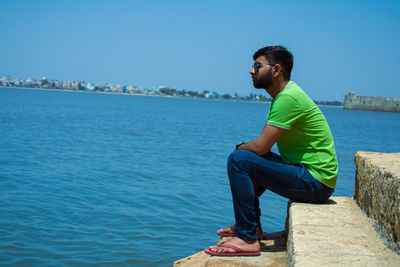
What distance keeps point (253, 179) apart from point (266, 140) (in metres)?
0.38

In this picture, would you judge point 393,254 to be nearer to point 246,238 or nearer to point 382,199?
point 382,199

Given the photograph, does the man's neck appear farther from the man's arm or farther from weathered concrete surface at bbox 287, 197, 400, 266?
weathered concrete surface at bbox 287, 197, 400, 266

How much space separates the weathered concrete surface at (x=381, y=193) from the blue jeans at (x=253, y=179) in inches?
16.8

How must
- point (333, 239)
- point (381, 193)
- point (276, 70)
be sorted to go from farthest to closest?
point (276, 70)
point (381, 193)
point (333, 239)

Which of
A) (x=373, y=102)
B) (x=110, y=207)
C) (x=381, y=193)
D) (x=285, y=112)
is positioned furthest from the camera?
(x=373, y=102)

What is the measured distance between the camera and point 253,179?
3.67 metres

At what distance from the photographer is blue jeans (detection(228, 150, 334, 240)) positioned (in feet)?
11.7

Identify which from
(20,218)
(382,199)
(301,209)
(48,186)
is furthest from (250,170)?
(48,186)

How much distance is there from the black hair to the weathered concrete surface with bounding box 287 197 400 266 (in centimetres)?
121

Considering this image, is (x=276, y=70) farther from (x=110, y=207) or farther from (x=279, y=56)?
(x=110, y=207)

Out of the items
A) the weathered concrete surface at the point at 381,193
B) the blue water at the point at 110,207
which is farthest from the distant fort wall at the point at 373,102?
the weathered concrete surface at the point at 381,193

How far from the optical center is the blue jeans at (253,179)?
3.57 meters

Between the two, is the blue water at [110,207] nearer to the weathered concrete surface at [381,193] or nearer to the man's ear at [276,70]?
the weathered concrete surface at [381,193]

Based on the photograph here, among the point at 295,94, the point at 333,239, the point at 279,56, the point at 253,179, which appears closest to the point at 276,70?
the point at 279,56
